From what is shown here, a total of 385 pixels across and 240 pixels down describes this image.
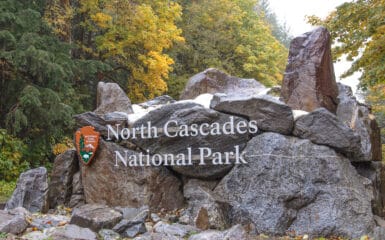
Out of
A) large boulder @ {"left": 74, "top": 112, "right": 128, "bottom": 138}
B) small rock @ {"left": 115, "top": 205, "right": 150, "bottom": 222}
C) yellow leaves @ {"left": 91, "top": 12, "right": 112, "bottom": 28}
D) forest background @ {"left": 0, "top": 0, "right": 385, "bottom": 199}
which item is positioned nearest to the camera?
small rock @ {"left": 115, "top": 205, "right": 150, "bottom": 222}

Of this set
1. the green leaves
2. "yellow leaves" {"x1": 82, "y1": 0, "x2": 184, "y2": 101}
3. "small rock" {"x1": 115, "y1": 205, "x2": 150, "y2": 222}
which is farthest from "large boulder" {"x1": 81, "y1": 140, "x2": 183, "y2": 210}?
the green leaves

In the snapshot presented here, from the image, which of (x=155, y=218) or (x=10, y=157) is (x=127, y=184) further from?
(x=10, y=157)

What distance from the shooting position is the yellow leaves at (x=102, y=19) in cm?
1282

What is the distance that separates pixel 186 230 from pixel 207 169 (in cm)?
123

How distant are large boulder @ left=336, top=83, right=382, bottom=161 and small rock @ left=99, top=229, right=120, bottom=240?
390cm

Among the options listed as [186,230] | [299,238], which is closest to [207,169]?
[186,230]

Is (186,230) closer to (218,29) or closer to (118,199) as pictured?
(118,199)

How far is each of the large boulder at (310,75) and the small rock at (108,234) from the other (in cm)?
361

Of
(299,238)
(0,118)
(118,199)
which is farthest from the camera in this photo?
(0,118)

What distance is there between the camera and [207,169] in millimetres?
6891

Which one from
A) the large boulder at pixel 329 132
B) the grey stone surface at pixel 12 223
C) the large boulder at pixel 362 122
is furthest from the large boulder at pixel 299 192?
the grey stone surface at pixel 12 223

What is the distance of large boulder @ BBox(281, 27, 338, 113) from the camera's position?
7152 millimetres

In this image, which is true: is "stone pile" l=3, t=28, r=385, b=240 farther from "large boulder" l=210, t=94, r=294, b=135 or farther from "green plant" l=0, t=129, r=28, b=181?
"green plant" l=0, t=129, r=28, b=181

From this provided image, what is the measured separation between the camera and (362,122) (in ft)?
22.8
